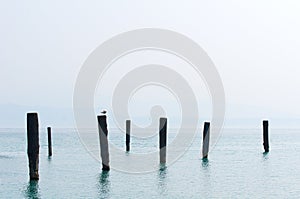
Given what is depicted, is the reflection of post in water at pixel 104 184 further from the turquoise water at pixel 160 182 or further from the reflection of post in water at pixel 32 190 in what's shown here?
the reflection of post in water at pixel 32 190

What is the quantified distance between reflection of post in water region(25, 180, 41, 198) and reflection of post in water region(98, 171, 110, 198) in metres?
2.54

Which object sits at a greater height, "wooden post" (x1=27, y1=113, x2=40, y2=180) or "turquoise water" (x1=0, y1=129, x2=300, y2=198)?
"wooden post" (x1=27, y1=113, x2=40, y2=180)

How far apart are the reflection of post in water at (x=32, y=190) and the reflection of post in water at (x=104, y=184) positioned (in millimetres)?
2539

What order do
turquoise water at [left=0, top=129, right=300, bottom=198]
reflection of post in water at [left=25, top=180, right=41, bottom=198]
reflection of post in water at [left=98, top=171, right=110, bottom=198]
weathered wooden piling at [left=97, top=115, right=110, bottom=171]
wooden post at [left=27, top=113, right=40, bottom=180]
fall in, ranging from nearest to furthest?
reflection of post in water at [left=25, top=180, right=41, bottom=198] < reflection of post in water at [left=98, top=171, right=110, bottom=198] < turquoise water at [left=0, top=129, right=300, bottom=198] < wooden post at [left=27, top=113, right=40, bottom=180] < weathered wooden piling at [left=97, top=115, right=110, bottom=171]

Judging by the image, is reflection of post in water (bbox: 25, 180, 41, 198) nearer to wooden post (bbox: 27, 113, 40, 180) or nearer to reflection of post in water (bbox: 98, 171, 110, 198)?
wooden post (bbox: 27, 113, 40, 180)

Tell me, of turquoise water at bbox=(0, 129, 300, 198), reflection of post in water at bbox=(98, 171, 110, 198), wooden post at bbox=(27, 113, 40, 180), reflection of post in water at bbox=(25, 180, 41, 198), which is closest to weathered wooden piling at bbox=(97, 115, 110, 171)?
reflection of post in water at bbox=(98, 171, 110, 198)

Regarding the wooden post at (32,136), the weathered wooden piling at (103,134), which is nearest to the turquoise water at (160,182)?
the weathered wooden piling at (103,134)

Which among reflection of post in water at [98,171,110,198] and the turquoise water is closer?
reflection of post in water at [98,171,110,198]

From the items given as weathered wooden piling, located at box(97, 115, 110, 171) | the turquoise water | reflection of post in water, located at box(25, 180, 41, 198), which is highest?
weathered wooden piling, located at box(97, 115, 110, 171)

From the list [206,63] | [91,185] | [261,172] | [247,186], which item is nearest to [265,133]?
[261,172]

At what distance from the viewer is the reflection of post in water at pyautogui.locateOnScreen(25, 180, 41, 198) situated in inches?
896

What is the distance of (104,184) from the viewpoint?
2588 cm

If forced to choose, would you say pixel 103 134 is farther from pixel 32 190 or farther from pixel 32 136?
pixel 32 190

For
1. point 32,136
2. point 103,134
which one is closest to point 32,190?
point 32,136
